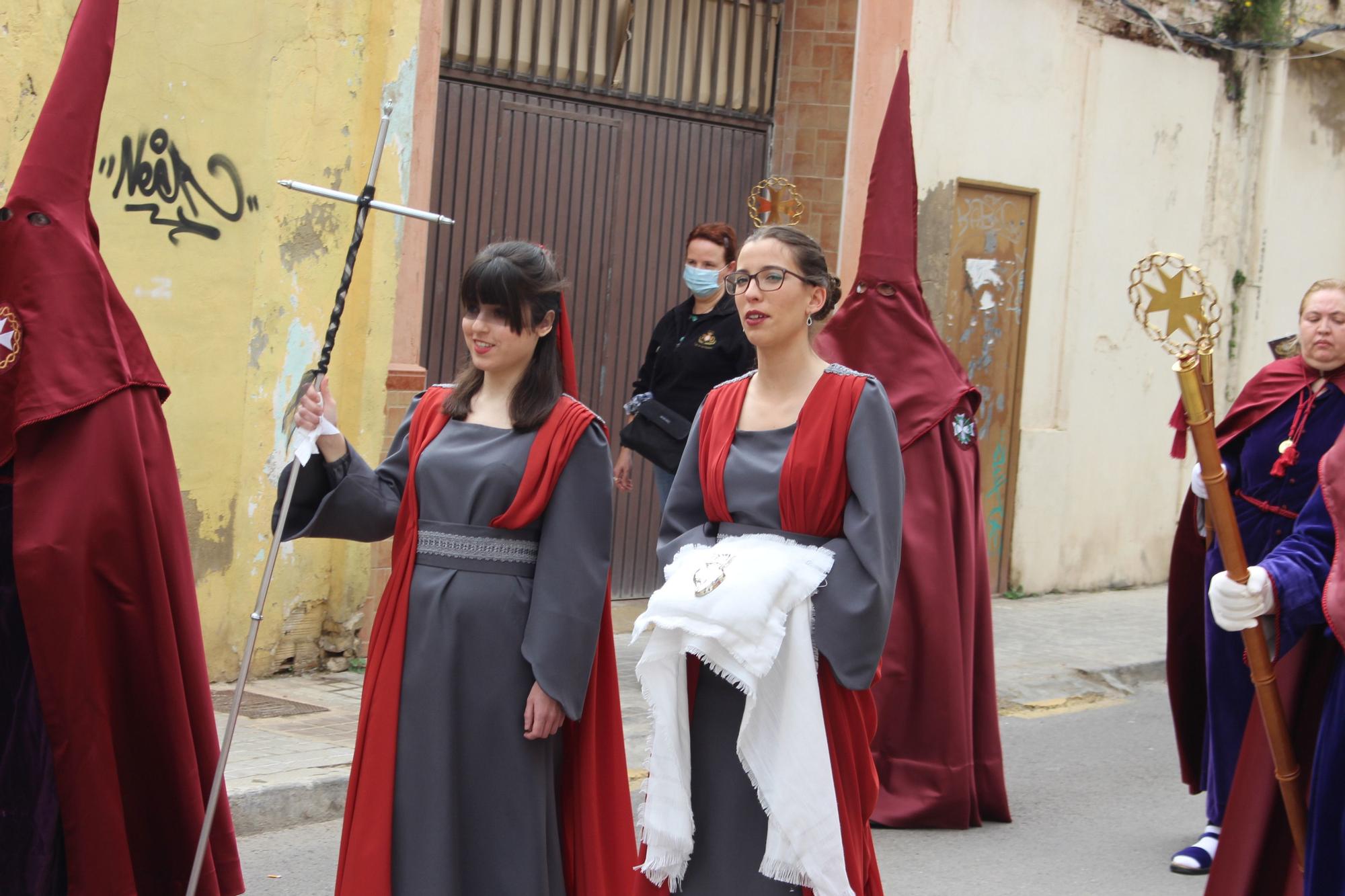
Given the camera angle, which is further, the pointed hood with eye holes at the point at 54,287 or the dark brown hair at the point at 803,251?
the dark brown hair at the point at 803,251

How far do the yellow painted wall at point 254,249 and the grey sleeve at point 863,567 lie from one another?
14.2 feet

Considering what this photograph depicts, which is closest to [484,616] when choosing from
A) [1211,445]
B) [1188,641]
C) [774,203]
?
[1211,445]

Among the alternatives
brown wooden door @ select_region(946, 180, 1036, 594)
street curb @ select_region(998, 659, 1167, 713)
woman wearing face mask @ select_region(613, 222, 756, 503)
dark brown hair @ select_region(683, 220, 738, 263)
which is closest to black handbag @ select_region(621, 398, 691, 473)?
woman wearing face mask @ select_region(613, 222, 756, 503)

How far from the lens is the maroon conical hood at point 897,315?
21.5 ft

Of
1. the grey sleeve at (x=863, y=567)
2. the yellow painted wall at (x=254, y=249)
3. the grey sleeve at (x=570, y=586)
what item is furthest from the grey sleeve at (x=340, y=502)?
the yellow painted wall at (x=254, y=249)

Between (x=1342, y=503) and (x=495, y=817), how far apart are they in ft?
7.59

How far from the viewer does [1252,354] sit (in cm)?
1394

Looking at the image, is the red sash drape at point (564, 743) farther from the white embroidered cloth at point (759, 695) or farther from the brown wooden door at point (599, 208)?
the brown wooden door at point (599, 208)

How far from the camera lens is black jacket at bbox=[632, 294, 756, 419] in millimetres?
7820

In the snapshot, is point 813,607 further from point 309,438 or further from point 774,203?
point 774,203

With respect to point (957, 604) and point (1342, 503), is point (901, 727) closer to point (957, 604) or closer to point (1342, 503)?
point (957, 604)

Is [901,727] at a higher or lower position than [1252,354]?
lower

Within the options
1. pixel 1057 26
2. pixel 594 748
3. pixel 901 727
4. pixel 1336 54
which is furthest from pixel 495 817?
pixel 1336 54

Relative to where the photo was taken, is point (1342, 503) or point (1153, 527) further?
point (1153, 527)
